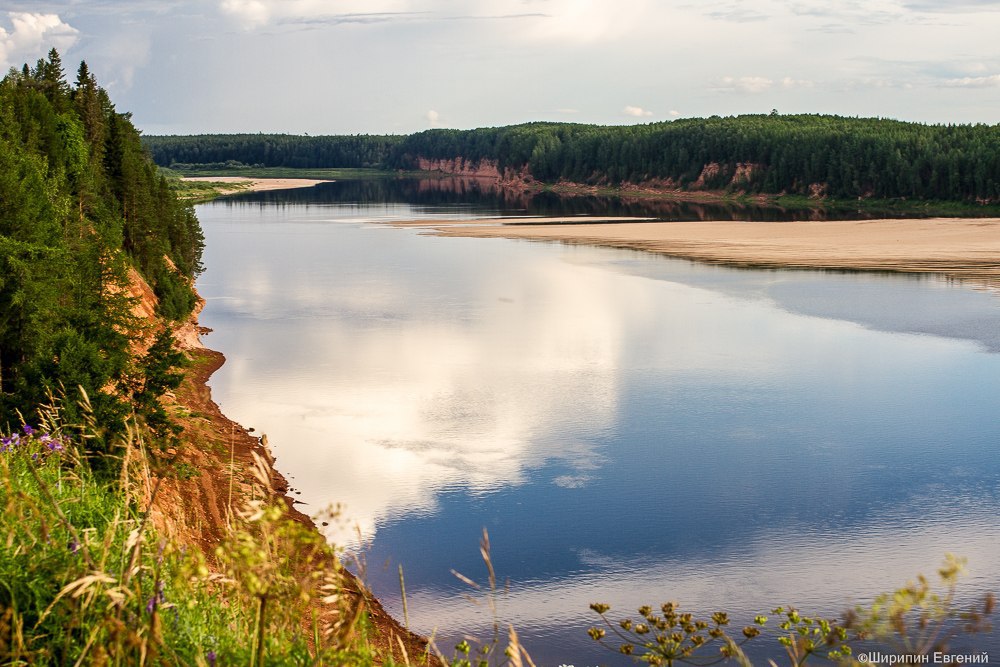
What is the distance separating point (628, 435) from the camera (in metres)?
19.5

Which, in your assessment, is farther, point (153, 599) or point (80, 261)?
point (80, 261)

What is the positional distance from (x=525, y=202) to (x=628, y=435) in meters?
90.1

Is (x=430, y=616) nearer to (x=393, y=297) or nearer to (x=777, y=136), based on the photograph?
(x=393, y=297)

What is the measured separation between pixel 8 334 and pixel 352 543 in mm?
8936

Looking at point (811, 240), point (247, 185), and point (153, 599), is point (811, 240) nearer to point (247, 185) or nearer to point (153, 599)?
point (153, 599)

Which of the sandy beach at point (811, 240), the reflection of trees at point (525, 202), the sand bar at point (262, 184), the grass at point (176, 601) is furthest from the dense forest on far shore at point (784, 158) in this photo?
the grass at point (176, 601)

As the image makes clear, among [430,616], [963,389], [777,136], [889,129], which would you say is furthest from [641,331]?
[889,129]

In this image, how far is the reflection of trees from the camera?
278 ft

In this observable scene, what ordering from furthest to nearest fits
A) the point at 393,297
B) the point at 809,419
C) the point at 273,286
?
the point at 273,286, the point at 393,297, the point at 809,419

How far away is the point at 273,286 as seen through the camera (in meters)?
42.3

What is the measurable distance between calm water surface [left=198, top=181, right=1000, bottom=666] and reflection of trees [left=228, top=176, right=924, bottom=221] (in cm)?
4616

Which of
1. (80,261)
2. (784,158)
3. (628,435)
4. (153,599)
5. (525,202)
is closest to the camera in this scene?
(153,599)

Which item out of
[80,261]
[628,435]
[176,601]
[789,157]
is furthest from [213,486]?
[789,157]

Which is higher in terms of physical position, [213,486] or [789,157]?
[789,157]
